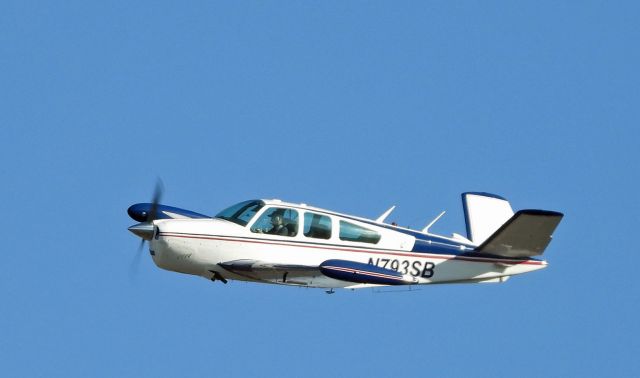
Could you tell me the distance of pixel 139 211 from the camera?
113 ft

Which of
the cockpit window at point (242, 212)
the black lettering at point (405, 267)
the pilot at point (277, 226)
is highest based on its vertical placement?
the cockpit window at point (242, 212)

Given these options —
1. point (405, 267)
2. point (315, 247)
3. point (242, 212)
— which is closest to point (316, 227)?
point (315, 247)

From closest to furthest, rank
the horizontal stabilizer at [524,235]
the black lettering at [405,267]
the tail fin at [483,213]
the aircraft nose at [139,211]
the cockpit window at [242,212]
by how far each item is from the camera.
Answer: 1. the horizontal stabilizer at [524,235]
2. the cockpit window at [242,212]
3. the black lettering at [405,267]
4. the aircraft nose at [139,211]
5. the tail fin at [483,213]

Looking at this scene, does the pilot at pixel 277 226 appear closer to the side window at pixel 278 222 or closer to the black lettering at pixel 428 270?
the side window at pixel 278 222

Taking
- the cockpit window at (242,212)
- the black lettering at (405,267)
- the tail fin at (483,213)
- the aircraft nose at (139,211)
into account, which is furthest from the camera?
the tail fin at (483,213)

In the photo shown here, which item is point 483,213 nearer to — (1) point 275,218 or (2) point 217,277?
(1) point 275,218

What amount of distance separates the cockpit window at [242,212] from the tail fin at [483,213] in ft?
20.1

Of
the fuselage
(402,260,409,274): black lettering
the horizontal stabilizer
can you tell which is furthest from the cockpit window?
the horizontal stabilizer

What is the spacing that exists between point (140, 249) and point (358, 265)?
18.2ft

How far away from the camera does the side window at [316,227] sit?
3206cm

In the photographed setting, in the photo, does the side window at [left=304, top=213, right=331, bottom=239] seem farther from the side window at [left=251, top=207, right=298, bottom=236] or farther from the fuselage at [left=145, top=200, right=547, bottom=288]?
the side window at [left=251, top=207, right=298, bottom=236]

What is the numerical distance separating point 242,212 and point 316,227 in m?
1.76

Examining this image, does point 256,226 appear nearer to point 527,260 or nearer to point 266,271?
point 266,271

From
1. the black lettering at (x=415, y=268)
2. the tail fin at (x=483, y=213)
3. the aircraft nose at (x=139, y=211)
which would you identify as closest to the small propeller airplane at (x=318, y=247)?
the black lettering at (x=415, y=268)
